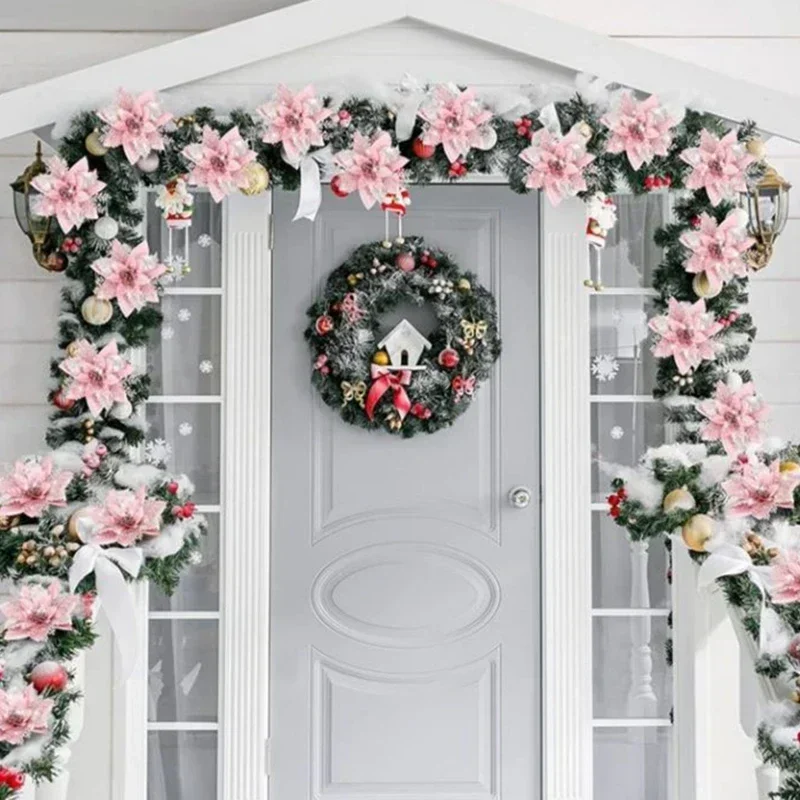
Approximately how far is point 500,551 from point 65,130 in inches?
67.2

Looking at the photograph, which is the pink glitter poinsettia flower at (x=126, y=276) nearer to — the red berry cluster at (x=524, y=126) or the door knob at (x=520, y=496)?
the red berry cluster at (x=524, y=126)

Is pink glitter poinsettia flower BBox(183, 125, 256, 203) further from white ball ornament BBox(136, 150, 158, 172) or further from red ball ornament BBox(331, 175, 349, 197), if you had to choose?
red ball ornament BBox(331, 175, 349, 197)

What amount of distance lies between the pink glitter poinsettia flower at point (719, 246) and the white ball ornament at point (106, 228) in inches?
57.9

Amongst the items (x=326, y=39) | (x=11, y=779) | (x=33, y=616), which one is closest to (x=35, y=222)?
(x=326, y=39)

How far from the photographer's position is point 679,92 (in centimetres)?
285

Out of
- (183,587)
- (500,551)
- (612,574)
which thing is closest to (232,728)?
(183,587)

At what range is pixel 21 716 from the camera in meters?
2.34

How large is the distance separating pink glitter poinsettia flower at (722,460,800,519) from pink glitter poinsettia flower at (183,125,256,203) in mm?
1416

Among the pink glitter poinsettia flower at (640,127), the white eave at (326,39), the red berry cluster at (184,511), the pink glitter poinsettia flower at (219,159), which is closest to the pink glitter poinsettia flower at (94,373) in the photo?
the red berry cluster at (184,511)

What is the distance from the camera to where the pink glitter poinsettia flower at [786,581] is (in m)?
2.43

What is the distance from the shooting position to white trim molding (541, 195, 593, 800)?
3.36m

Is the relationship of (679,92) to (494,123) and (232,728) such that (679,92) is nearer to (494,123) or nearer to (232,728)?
(494,123)

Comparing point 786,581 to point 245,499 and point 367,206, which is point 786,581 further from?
point 245,499

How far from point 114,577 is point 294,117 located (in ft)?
3.92
